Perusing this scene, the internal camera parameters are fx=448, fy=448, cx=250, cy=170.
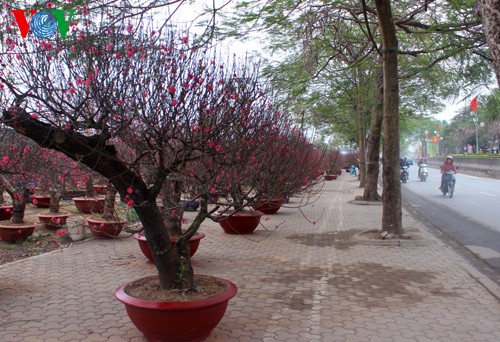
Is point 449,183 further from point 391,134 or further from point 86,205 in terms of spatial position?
point 86,205

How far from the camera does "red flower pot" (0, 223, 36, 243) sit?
29.0 feet

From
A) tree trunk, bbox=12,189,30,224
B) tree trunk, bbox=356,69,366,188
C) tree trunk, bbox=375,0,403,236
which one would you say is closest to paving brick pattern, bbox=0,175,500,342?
tree trunk, bbox=375,0,403,236

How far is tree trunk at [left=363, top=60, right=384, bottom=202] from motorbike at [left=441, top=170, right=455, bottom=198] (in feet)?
12.4

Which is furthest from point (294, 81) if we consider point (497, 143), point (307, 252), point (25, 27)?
point (497, 143)

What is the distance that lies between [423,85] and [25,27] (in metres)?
12.9

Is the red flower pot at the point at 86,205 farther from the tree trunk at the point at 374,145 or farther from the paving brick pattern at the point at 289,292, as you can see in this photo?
the tree trunk at the point at 374,145

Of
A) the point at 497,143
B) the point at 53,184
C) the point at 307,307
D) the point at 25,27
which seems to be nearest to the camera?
the point at 25,27

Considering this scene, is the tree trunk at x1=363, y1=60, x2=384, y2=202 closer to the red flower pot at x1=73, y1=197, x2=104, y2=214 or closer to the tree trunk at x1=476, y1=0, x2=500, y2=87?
the red flower pot at x1=73, y1=197, x2=104, y2=214

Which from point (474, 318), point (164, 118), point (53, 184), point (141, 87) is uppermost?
point (141, 87)

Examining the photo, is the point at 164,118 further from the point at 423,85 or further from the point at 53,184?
the point at 423,85

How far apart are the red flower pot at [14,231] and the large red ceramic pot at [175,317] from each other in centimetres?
614

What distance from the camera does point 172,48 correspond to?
12.9 feet

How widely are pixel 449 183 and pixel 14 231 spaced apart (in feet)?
51.8

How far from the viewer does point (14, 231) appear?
29.1ft
